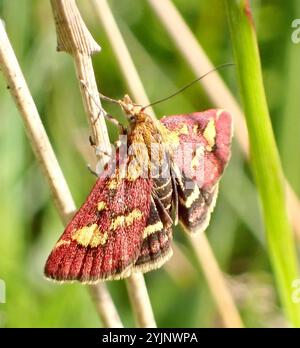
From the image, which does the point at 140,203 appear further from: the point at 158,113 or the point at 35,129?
the point at 158,113

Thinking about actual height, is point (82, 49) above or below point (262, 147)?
above

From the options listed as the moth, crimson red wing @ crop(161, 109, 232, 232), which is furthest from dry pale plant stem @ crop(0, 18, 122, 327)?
crimson red wing @ crop(161, 109, 232, 232)

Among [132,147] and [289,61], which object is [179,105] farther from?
[132,147]

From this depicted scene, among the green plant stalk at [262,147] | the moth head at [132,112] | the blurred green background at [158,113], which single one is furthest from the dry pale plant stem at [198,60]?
the green plant stalk at [262,147]

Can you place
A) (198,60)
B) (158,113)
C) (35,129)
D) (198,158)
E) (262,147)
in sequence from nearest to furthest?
(262,147) → (35,129) → (198,158) → (198,60) → (158,113)

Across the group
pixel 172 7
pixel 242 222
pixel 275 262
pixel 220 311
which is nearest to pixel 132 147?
pixel 275 262

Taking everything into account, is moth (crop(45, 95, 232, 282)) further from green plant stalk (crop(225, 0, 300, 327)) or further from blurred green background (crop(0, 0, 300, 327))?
blurred green background (crop(0, 0, 300, 327))

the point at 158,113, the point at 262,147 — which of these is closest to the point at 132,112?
the point at 262,147
